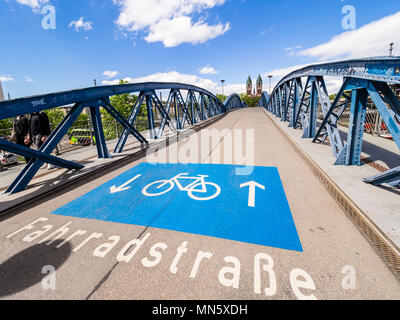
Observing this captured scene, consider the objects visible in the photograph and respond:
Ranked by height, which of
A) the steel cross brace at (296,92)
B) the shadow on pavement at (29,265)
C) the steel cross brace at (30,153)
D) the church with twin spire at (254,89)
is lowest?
the shadow on pavement at (29,265)

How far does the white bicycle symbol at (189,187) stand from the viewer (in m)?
4.28

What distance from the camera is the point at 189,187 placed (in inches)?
183

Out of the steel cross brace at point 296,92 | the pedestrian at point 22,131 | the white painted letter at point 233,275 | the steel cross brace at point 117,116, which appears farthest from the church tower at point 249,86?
the white painted letter at point 233,275

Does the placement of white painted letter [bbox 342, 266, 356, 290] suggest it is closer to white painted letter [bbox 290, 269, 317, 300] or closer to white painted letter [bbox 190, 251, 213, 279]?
white painted letter [bbox 290, 269, 317, 300]

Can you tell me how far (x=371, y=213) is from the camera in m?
3.06

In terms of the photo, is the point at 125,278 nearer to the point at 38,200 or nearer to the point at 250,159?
the point at 38,200

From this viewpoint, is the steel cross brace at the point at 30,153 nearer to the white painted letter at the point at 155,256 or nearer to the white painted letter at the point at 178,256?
the white painted letter at the point at 155,256

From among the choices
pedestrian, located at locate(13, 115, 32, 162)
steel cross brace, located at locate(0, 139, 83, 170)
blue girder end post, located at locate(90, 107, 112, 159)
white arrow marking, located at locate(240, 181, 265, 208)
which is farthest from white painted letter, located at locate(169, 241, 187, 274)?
pedestrian, located at locate(13, 115, 32, 162)

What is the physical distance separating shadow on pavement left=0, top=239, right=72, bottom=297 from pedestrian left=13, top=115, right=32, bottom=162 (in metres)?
4.62

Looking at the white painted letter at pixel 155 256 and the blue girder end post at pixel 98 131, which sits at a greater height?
the blue girder end post at pixel 98 131

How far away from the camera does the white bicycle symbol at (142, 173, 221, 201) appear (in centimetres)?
428

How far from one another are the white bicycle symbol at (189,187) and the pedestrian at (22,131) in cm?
445

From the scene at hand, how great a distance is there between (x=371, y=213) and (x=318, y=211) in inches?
27.9
